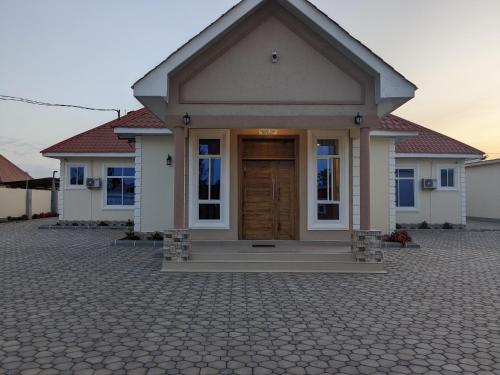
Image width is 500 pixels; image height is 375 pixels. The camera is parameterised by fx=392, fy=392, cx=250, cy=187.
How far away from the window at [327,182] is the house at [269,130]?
0.09 feet

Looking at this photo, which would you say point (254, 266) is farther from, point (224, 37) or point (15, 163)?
point (15, 163)

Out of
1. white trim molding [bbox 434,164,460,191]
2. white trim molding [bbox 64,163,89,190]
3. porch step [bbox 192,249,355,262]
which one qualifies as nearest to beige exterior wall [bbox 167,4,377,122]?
porch step [bbox 192,249,355,262]

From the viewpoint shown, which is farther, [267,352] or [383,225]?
[383,225]

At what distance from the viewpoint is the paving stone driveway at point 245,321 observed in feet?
12.0

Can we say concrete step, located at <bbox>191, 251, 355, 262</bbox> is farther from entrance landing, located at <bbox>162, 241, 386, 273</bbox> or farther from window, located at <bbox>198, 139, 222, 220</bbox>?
window, located at <bbox>198, 139, 222, 220</bbox>

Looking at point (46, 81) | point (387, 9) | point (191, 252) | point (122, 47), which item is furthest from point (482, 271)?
point (46, 81)

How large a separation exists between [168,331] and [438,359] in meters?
2.84

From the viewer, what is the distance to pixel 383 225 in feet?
42.9

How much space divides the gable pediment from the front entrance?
221 centimetres

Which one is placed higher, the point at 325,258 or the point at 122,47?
the point at 122,47

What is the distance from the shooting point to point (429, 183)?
1716 cm

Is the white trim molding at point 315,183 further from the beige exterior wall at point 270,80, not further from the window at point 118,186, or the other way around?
the window at point 118,186

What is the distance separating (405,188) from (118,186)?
42.9 feet

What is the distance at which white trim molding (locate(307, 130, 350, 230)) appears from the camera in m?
10.3
